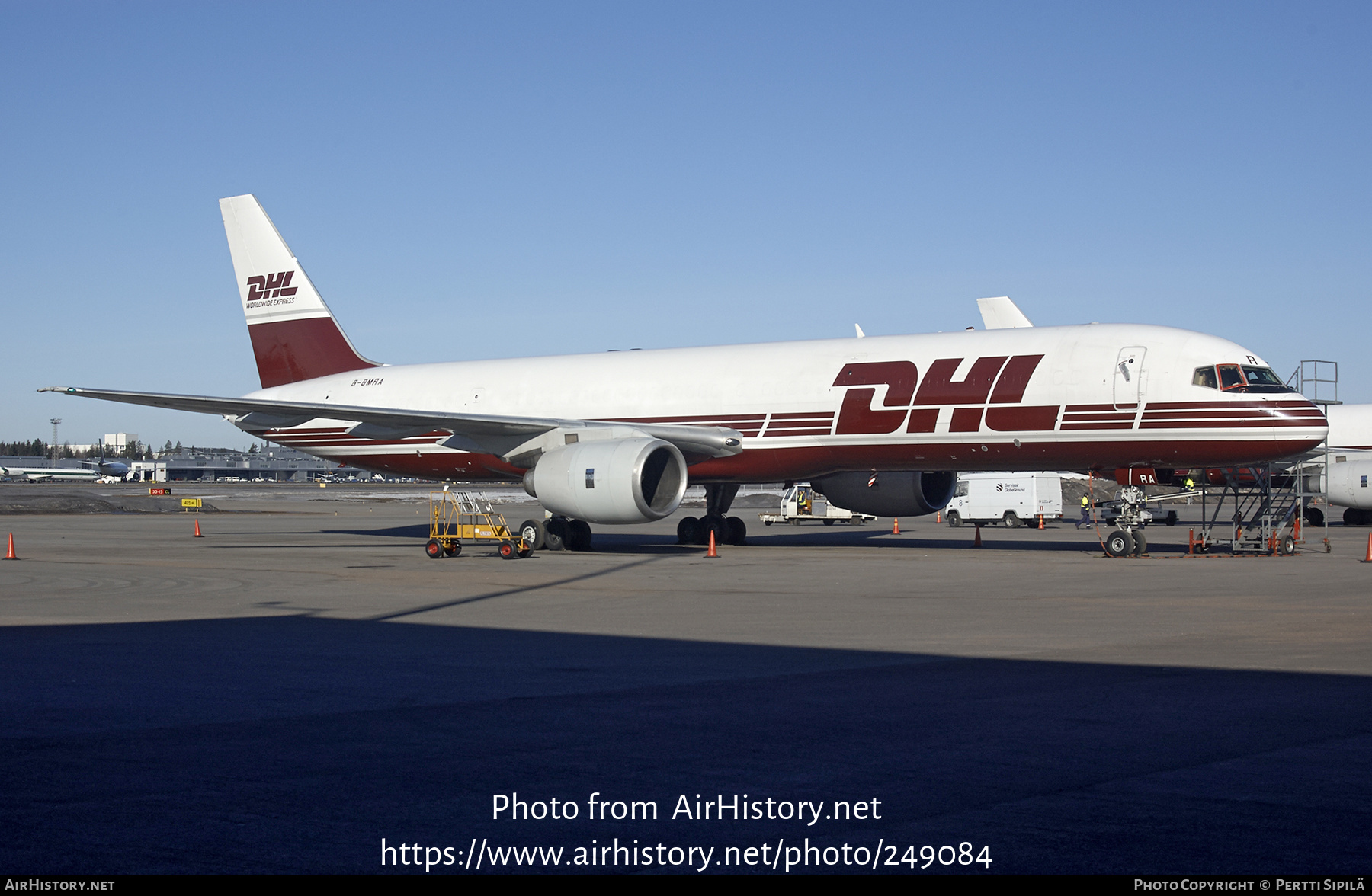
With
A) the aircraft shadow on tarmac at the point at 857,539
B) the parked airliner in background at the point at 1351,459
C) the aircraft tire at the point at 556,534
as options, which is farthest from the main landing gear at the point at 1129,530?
the parked airliner in background at the point at 1351,459

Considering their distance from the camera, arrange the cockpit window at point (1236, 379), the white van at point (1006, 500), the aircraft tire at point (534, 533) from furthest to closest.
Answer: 1. the white van at point (1006, 500)
2. the aircraft tire at point (534, 533)
3. the cockpit window at point (1236, 379)

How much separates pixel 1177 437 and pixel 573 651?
1532 cm

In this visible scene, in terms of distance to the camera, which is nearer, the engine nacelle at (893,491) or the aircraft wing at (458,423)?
the aircraft wing at (458,423)

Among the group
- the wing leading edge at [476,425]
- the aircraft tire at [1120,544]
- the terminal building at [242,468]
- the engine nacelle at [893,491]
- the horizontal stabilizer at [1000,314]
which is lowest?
the terminal building at [242,468]

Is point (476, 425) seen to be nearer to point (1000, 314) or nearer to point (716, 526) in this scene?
point (716, 526)

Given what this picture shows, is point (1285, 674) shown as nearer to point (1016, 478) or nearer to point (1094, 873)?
point (1094, 873)

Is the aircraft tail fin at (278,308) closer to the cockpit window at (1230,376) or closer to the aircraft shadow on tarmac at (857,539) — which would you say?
the aircraft shadow on tarmac at (857,539)

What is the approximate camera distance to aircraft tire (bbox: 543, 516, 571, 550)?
2705 centimetres

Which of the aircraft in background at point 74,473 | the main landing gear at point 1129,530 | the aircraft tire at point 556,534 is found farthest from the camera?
the aircraft in background at point 74,473

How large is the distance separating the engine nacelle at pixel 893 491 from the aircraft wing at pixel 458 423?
3022 mm

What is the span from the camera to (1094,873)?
4664mm

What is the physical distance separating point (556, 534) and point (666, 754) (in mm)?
20637

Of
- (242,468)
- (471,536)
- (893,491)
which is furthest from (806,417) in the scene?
(242,468)

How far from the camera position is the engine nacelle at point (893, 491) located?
28.1 metres
